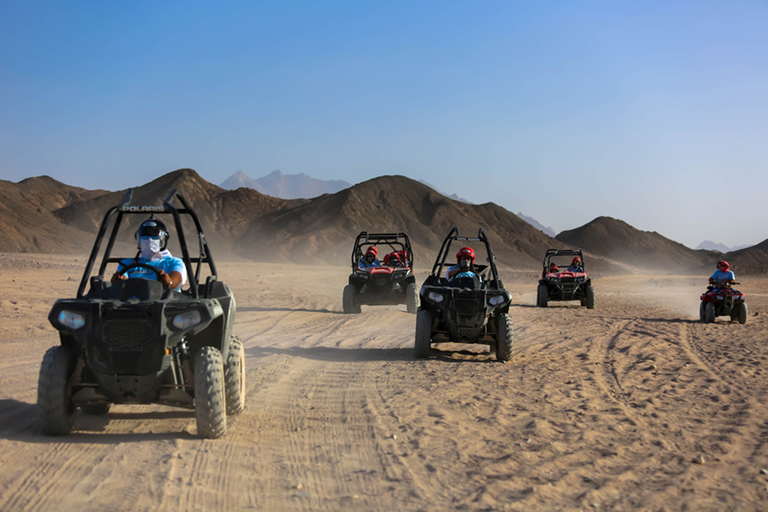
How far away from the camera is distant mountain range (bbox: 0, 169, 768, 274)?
7981 centimetres

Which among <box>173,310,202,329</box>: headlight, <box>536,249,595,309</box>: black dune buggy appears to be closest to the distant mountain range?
<box>536,249,595,309</box>: black dune buggy

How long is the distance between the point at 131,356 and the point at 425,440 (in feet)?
7.65

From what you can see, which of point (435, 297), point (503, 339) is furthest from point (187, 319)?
point (503, 339)

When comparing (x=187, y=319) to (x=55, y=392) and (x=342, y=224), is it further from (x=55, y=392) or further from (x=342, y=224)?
(x=342, y=224)

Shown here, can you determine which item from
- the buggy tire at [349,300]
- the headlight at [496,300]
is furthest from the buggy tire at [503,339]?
the buggy tire at [349,300]

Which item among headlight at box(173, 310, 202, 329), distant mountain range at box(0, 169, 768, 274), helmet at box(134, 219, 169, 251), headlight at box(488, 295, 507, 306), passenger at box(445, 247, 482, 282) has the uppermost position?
distant mountain range at box(0, 169, 768, 274)

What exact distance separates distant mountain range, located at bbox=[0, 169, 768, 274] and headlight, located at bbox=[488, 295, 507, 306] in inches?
2528

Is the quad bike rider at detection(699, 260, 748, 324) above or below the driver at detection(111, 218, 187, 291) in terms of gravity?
below

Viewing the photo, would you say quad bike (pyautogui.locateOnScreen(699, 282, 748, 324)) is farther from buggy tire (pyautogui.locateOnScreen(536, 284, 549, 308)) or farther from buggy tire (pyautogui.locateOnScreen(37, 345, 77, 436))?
buggy tire (pyautogui.locateOnScreen(37, 345, 77, 436))

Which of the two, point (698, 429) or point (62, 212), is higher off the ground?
point (62, 212)

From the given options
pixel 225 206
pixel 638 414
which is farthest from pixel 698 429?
pixel 225 206

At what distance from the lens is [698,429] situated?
20.1 ft

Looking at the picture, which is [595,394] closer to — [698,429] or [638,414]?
[638,414]

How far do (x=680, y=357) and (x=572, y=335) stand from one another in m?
2.96
